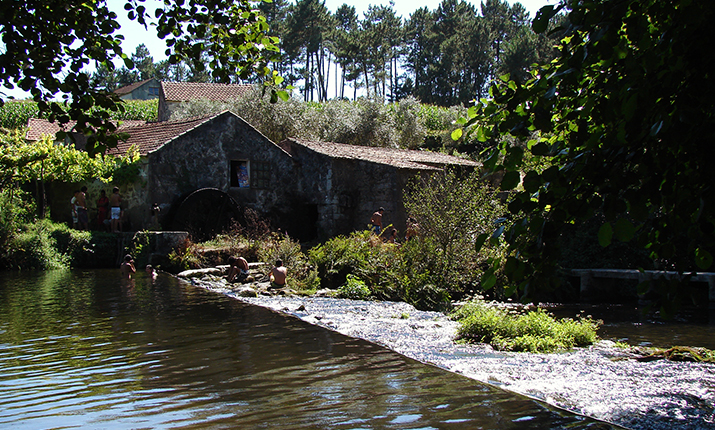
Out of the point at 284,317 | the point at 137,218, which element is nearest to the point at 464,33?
the point at 137,218

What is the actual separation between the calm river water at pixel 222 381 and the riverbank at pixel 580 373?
30 cm

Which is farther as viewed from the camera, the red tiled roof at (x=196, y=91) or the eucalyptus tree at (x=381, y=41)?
the eucalyptus tree at (x=381, y=41)

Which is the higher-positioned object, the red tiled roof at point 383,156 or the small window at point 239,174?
the red tiled roof at point 383,156

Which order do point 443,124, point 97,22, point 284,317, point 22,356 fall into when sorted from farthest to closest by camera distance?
point 443,124 → point 284,317 → point 22,356 → point 97,22

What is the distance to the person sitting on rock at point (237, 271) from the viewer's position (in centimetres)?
1427

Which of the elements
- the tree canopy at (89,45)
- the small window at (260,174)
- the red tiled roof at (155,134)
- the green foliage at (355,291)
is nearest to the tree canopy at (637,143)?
the tree canopy at (89,45)

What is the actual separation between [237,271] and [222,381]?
9.03m

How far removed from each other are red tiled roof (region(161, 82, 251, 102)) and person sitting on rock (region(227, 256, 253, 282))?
2751cm

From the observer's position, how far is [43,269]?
52.8 feet

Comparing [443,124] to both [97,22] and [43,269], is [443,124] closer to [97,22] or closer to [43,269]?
[43,269]

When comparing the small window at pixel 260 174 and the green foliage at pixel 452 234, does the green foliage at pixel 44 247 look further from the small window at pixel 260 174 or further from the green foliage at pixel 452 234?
the green foliage at pixel 452 234

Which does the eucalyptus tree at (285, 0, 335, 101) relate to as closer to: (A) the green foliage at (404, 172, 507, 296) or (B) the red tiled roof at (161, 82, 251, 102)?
(B) the red tiled roof at (161, 82, 251, 102)

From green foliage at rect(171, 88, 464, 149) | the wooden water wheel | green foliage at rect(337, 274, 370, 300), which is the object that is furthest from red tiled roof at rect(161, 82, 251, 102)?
green foliage at rect(337, 274, 370, 300)

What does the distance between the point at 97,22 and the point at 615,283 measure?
14821mm
